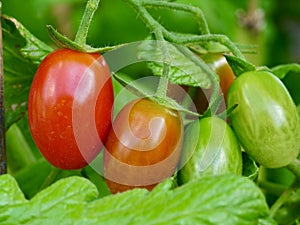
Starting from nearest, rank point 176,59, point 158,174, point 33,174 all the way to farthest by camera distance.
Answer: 1. point 158,174
2. point 176,59
3. point 33,174

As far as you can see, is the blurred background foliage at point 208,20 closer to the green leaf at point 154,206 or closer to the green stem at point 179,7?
the green stem at point 179,7

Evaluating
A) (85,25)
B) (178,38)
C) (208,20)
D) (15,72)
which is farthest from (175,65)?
(208,20)

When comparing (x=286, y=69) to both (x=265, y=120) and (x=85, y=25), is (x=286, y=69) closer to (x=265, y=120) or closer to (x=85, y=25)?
(x=265, y=120)

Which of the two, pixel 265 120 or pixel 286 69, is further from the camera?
pixel 286 69

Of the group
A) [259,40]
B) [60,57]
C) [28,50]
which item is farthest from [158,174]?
[259,40]

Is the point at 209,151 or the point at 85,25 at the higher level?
the point at 85,25

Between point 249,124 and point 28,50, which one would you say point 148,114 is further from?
point 28,50

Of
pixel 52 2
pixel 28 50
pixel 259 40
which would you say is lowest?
pixel 259 40
